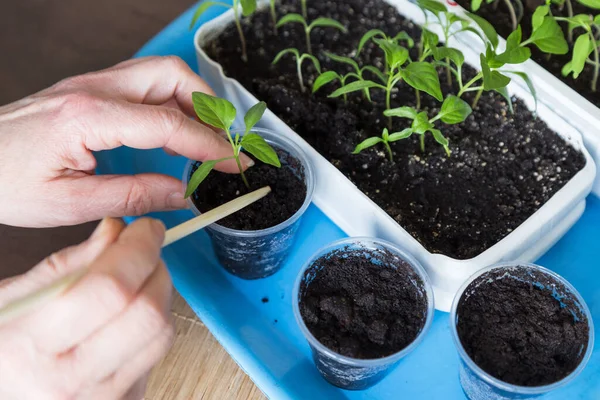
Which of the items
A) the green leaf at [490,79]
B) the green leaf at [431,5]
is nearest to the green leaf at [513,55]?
the green leaf at [490,79]

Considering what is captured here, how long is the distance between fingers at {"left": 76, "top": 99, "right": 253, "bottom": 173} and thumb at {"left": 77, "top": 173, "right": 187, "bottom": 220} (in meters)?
0.05

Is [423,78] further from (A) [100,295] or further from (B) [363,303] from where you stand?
(A) [100,295]

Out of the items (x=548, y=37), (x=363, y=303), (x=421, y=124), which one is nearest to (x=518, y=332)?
(x=363, y=303)

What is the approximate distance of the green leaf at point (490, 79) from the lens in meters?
0.83

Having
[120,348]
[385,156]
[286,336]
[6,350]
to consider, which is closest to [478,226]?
[385,156]

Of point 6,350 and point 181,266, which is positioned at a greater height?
point 6,350

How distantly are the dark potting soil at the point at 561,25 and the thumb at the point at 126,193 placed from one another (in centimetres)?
71

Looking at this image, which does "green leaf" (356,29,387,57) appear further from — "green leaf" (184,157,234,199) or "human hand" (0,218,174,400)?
"human hand" (0,218,174,400)

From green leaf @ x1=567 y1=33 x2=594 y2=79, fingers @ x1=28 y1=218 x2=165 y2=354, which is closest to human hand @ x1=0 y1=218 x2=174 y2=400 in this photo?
fingers @ x1=28 y1=218 x2=165 y2=354

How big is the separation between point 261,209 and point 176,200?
0.13 meters

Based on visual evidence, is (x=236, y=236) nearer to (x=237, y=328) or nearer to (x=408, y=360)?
(x=237, y=328)

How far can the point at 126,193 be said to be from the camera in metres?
0.87

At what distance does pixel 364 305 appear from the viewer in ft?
2.75

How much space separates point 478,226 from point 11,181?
0.71 metres
